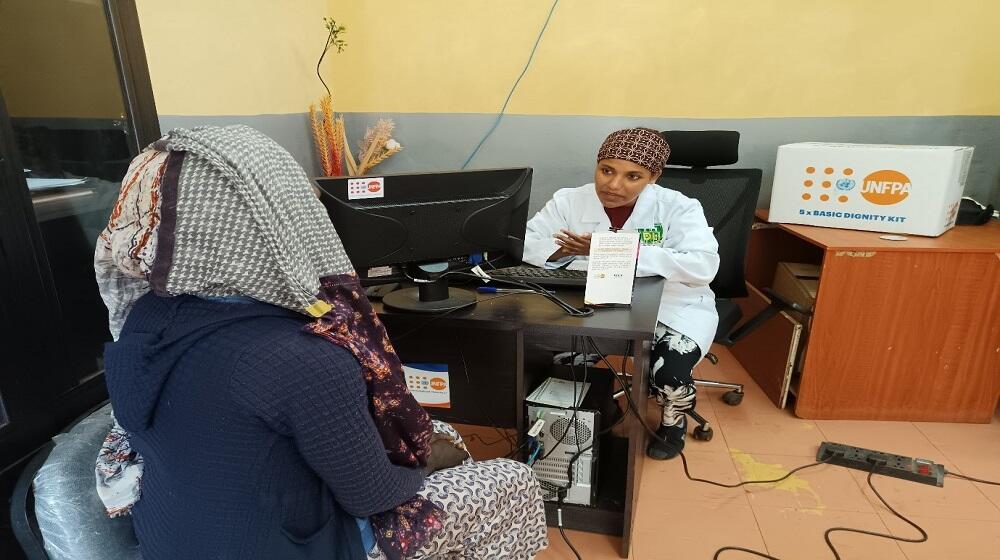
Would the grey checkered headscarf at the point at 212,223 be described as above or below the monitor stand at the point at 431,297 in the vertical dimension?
above

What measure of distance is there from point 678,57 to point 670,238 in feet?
3.87

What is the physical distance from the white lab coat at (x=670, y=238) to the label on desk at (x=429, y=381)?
18.3 inches

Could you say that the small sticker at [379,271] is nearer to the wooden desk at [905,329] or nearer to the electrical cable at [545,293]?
the electrical cable at [545,293]

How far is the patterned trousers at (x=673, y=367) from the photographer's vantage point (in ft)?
6.24

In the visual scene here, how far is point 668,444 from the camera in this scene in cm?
207

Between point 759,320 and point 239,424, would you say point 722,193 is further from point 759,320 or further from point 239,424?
point 239,424

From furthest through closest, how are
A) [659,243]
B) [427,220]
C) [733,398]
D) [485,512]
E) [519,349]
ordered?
[733,398], [659,243], [519,349], [427,220], [485,512]

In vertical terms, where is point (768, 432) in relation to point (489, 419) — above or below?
below

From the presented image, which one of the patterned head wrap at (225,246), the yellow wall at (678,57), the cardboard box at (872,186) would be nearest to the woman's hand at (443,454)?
the patterned head wrap at (225,246)

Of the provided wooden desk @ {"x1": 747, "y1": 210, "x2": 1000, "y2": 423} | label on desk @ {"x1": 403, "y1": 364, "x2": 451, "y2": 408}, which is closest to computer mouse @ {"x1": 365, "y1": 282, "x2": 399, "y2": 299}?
label on desk @ {"x1": 403, "y1": 364, "x2": 451, "y2": 408}

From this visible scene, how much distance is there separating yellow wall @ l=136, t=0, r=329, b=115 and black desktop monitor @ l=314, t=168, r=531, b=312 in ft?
3.22

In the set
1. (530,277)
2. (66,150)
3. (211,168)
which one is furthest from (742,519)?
(66,150)

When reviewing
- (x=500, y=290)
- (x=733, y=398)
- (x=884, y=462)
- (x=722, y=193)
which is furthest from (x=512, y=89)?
(x=884, y=462)

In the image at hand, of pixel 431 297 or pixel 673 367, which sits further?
pixel 673 367
